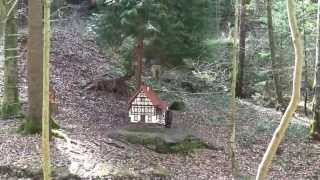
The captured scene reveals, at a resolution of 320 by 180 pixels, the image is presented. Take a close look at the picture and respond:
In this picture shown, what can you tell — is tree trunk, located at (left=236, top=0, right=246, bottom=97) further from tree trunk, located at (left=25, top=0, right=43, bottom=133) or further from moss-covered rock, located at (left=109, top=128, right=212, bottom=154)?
tree trunk, located at (left=25, top=0, right=43, bottom=133)

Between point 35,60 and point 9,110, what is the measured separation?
2764 millimetres

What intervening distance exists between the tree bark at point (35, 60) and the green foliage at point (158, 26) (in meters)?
3.16

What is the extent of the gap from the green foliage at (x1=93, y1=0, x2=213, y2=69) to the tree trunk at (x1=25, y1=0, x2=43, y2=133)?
10.4 feet

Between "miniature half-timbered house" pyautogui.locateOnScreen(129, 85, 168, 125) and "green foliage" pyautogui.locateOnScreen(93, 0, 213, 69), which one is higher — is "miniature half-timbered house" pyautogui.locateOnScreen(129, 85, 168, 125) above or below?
below

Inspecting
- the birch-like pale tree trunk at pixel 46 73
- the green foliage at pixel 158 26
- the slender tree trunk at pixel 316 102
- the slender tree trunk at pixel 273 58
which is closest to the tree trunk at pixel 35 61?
the green foliage at pixel 158 26

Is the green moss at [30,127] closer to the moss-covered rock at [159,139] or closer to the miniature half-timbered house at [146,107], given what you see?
the moss-covered rock at [159,139]

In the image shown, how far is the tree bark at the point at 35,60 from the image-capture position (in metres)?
12.4

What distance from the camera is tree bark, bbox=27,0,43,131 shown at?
12.4 meters

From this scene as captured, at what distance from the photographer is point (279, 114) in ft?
66.6

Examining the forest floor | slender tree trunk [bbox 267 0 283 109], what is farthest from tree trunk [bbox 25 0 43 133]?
slender tree trunk [bbox 267 0 283 109]

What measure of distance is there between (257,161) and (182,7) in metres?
5.53

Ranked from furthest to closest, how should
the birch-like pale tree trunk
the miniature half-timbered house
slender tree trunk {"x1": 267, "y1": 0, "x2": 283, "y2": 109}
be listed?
slender tree trunk {"x1": 267, "y1": 0, "x2": 283, "y2": 109}, the miniature half-timbered house, the birch-like pale tree trunk

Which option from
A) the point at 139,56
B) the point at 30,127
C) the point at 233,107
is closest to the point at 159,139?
the point at 233,107

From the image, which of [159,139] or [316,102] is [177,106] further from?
[316,102]
